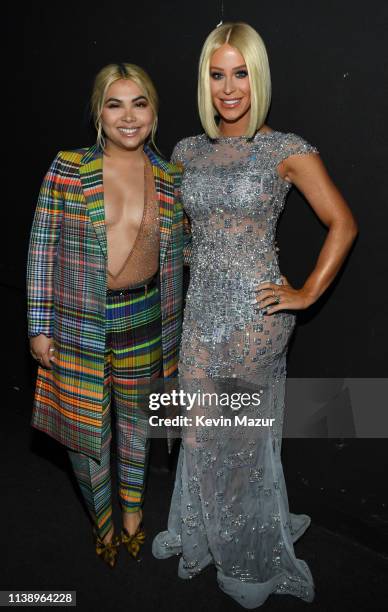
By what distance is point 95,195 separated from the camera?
6.97 ft

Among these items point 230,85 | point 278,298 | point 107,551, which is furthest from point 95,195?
point 107,551

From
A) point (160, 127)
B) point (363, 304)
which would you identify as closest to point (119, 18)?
point (160, 127)

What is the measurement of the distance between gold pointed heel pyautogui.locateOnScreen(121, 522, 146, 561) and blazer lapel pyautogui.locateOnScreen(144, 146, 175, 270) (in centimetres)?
121

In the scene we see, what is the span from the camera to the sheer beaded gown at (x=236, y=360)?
2082 mm

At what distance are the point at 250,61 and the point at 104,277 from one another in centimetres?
83

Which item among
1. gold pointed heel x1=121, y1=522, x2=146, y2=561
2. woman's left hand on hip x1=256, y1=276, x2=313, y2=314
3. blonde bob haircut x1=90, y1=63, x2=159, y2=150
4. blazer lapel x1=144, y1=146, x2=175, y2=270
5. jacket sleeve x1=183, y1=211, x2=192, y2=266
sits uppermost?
blonde bob haircut x1=90, y1=63, x2=159, y2=150

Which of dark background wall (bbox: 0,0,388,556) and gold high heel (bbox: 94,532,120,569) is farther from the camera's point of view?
gold high heel (bbox: 94,532,120,569)

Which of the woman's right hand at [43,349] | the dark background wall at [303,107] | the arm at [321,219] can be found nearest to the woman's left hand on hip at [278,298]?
the arm at [321,219]

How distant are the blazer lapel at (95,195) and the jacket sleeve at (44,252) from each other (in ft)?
0.30

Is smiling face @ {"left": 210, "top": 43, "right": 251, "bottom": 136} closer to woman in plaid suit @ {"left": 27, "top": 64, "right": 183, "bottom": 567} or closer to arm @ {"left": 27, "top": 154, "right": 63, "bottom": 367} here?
woman in plaid suit @ {"left": 27, "top": 64, "right": 183, "bottom": 567}

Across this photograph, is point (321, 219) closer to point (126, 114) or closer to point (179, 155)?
point (179, 155)

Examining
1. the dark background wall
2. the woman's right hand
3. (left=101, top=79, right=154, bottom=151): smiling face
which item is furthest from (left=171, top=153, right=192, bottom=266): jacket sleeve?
the woman's right hand

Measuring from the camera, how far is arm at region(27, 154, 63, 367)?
216 cm

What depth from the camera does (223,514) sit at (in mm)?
2355
